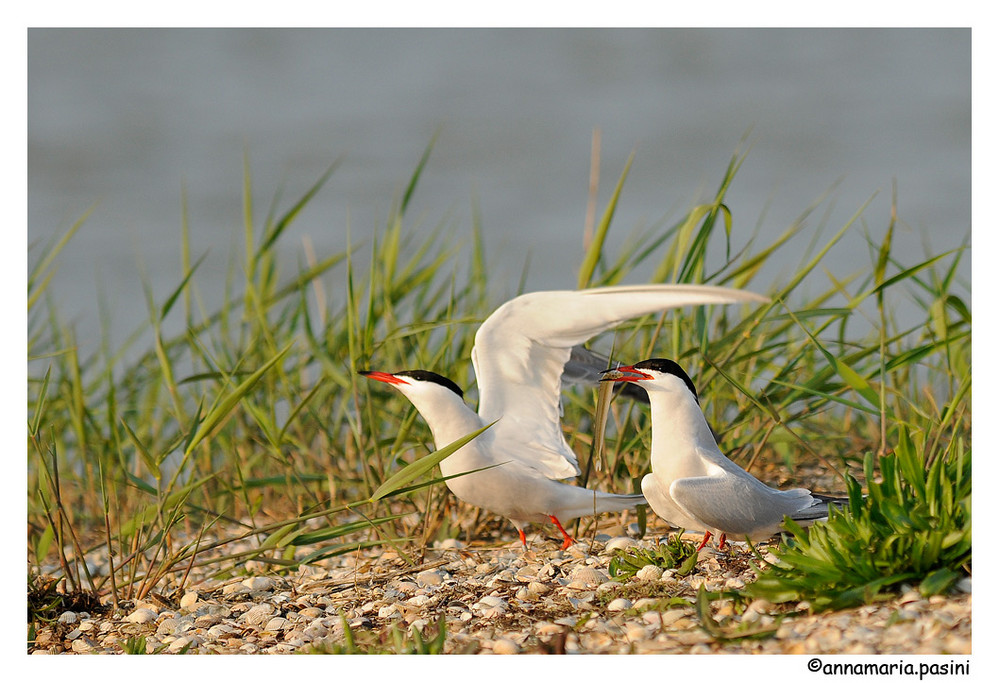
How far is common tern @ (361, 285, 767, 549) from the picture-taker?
9.90ft

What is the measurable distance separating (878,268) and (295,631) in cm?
230

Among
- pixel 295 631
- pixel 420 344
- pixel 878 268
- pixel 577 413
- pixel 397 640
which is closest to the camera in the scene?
pixel 397 640

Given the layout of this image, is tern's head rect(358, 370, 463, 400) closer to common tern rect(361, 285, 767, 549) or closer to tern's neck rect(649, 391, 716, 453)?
common tern rect(361, 285, 767, 549)

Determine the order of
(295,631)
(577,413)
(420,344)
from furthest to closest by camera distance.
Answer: (577,413) → (420,344) → (295,631)

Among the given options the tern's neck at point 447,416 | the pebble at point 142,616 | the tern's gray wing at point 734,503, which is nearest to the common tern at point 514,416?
the tern's neck at point 447,416

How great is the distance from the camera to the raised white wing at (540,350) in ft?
8.85

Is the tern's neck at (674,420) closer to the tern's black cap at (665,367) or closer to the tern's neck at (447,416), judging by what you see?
the tern's black cap at (665,367)

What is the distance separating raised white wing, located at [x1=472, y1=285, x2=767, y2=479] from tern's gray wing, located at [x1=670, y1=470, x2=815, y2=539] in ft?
1.53

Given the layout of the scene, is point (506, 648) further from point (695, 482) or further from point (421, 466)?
point (695, 482)

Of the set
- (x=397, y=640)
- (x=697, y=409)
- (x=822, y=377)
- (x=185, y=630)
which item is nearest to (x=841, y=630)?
(x=697, y=409)

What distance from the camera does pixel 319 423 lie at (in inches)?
156

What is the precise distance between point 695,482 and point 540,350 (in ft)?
2.01

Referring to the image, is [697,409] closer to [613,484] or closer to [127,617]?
[613,484]

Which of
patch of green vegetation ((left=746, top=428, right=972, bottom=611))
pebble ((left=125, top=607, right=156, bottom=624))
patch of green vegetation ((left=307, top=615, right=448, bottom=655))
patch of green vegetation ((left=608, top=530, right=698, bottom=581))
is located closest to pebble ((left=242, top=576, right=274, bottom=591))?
pebble ((left=125, top=607, right=156, bottom=624))
